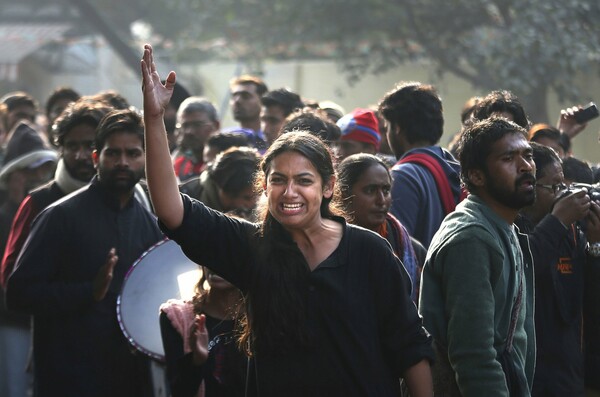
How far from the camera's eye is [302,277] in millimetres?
4172

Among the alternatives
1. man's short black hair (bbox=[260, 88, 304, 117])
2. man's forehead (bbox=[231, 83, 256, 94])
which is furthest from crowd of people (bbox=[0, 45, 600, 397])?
man's forehead (bbox=[231, 83, 256, 94])

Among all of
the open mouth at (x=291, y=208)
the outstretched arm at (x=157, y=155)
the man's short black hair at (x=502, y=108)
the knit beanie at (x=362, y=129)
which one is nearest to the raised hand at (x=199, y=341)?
the open mouth at (x=291, y=208)

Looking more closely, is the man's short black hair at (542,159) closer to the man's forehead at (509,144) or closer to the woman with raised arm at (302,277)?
the man's forehead at (509,144)

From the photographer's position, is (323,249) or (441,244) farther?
(441,244)

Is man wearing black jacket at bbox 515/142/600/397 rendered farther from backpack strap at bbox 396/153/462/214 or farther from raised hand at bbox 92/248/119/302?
raised hand at bbox 92/248/119/302

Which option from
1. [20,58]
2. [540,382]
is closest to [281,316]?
[540,382]

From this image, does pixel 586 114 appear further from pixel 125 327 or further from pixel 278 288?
pixel 278 288

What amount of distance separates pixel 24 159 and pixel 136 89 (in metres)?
16.1

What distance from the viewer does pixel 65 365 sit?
239 inches

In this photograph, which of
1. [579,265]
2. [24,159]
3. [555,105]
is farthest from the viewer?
[555,105]

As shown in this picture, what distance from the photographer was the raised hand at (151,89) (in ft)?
13.1

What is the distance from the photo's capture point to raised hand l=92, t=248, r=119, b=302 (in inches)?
233

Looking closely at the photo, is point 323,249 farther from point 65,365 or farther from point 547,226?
point 65,365

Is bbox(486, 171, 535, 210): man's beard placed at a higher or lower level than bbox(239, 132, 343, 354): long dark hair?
higher
